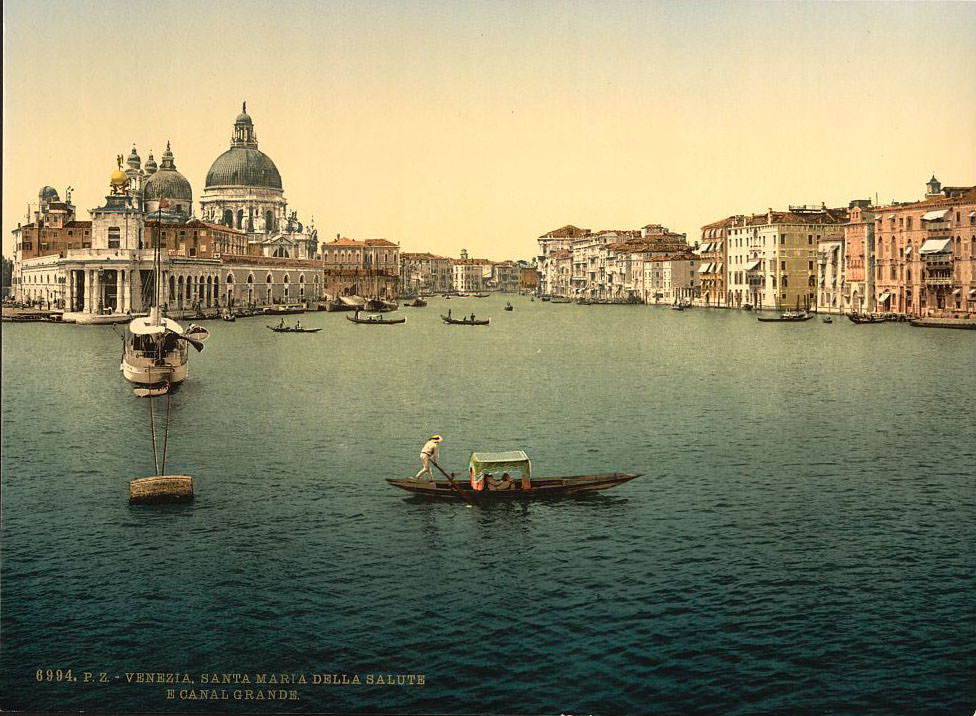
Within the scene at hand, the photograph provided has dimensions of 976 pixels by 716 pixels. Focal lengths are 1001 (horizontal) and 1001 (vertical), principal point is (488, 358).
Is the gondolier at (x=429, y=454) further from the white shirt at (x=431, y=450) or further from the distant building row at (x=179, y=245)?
the distant building row at (x=179, y=245)

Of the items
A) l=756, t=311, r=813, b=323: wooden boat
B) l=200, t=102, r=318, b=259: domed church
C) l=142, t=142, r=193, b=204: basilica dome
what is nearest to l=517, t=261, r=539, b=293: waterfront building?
l=756, t=311, r=813, b=323: wooden boat

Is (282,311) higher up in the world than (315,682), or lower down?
higher up

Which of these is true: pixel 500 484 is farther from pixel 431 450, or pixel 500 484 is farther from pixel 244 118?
pixel 244 118

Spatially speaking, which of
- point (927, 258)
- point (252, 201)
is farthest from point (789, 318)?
point (252, 201)

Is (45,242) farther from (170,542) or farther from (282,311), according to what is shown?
(282,311)

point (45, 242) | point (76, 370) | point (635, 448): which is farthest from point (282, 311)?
point (635, 448)

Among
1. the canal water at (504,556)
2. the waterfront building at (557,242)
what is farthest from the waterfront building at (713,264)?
the canal water at (504,556)
